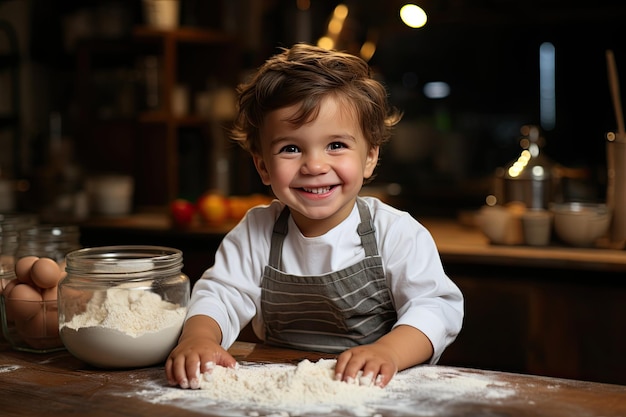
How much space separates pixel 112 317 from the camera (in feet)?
4.04

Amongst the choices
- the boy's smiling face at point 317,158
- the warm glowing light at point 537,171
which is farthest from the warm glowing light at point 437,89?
the boy's smiling face at point 317,158

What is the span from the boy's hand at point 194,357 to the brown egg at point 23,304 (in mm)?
268

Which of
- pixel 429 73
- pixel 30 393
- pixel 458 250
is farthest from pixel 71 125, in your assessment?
pixel 30 393

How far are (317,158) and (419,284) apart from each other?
269mm

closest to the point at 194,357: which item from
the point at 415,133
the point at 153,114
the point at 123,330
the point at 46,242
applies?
the point at 123,330

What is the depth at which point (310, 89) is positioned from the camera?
1331 mm

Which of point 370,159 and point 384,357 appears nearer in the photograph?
point 384,357

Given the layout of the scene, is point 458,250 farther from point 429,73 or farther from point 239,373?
point 239,373

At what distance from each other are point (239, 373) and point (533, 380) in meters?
0.41

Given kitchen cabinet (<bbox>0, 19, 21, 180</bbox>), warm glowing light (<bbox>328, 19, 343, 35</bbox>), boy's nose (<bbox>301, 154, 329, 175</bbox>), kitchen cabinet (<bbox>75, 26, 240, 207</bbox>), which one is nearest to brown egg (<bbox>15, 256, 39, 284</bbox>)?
boy's nose (<bbox>301, 154, 329, 175</bbox>)

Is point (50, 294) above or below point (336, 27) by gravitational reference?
below

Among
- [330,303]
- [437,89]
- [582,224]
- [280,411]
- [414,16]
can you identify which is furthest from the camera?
[437,89]

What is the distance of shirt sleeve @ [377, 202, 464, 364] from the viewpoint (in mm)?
1304

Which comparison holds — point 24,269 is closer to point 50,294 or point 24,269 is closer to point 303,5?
point 50,294
